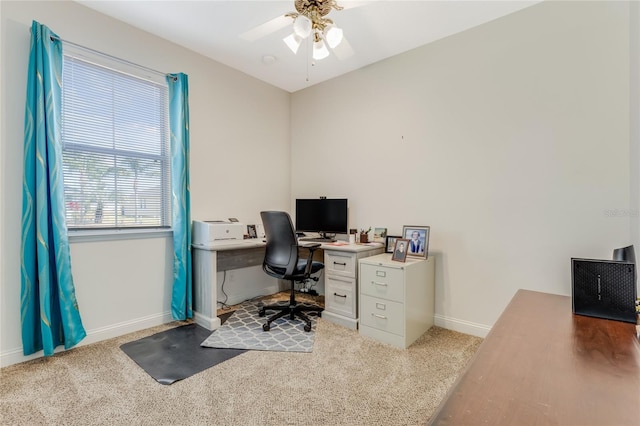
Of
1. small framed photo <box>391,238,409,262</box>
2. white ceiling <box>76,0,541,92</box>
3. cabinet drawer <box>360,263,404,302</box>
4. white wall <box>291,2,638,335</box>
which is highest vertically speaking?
white ceiling <box>76,0,541,92</box>

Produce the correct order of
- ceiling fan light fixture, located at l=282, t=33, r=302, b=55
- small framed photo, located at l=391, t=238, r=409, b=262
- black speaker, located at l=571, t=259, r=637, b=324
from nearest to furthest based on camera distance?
1. black speaker, located at l=571, t=259, r=637, b=324
2. ceiling fan light fixture, located at l=282, t=33, r=302, b=55
3. small framed photo, located at l=391, t=238, r=409, b=262

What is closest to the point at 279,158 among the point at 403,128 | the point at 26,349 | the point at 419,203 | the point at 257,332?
the point at 403,128

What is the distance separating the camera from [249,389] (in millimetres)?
1862

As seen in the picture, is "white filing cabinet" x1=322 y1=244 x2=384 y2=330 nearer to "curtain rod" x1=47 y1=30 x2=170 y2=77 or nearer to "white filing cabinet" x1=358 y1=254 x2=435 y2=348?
"white filing cabinet" x1=358 y1=254 x2=435 y2=348

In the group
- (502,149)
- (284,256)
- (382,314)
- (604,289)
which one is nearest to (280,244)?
(284,256)

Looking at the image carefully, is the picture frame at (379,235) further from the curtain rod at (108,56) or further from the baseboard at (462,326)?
the curtain rod at (108,56)

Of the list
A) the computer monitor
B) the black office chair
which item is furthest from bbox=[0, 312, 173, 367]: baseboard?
the computer monitor

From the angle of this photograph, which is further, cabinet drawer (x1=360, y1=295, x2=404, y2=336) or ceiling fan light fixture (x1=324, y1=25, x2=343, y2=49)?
cabinet drawer (x1=360, y1=295, x2=404, y2=336)

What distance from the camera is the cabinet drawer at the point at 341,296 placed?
2.82m

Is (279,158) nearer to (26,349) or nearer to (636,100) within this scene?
(26,349)

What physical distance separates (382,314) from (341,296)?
476 millimetres

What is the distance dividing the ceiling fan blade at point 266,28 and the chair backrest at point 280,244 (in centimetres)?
159

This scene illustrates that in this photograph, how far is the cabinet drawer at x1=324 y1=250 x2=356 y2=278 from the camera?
2832 mm

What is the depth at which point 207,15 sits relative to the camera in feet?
8.25
